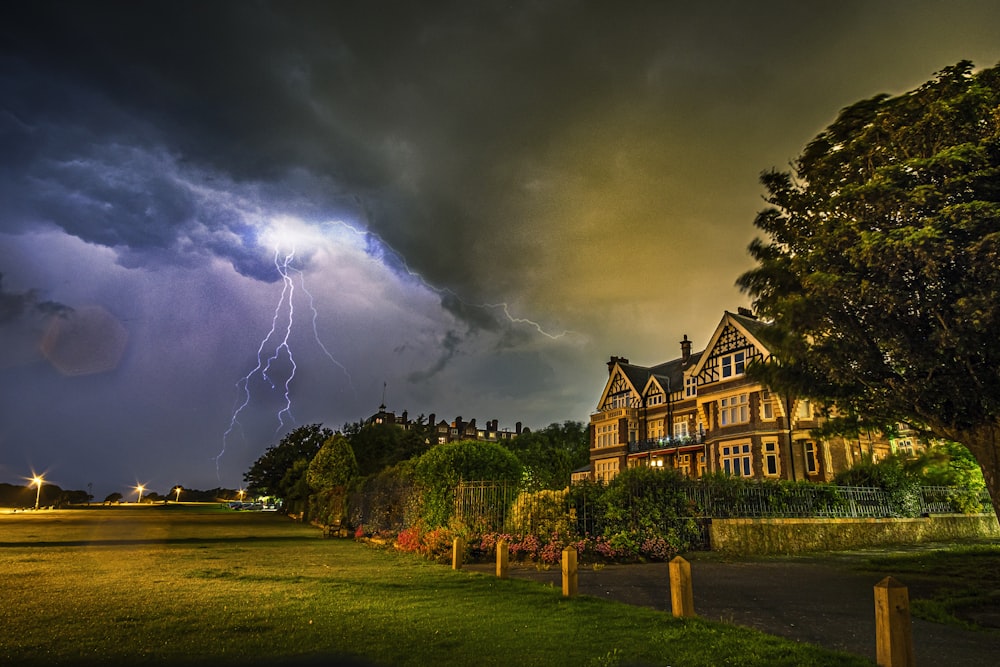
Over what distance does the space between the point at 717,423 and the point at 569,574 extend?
1260 inches

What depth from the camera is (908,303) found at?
10.6 metres

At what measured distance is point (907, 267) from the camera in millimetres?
10250

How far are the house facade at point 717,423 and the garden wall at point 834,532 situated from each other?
4980 mm

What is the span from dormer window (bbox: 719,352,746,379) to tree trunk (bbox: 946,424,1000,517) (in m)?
25.8

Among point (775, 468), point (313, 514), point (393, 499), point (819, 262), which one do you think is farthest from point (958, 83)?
point (313, 514)

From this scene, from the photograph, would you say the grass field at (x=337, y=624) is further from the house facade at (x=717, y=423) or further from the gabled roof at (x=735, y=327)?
the gabled roof at (x=735, y=327)

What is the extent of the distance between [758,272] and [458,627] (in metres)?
11.1

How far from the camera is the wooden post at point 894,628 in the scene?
484 centimetres

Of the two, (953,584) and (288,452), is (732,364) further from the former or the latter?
(288,452)

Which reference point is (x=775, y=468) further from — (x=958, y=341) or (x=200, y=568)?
(x=200, y=568)

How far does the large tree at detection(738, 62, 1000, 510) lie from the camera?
382 inches

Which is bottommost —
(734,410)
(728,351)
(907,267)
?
(907,267)

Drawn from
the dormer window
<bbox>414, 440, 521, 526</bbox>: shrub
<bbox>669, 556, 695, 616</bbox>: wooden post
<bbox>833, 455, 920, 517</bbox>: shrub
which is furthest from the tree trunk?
the dormer window

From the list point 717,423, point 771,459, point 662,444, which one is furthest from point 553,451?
point 771,459
